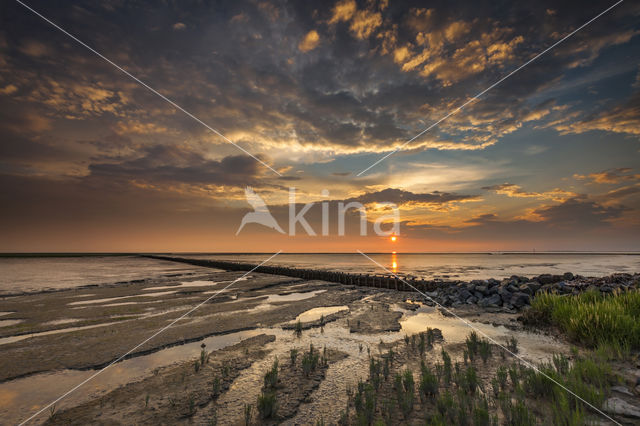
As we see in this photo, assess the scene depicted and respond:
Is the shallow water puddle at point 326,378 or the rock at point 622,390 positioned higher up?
the rock at point 622,390

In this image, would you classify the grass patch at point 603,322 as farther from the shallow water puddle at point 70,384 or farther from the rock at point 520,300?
the shallow water puddle at point 70,384

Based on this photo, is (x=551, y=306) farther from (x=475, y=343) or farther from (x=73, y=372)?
(x=73, y=372)

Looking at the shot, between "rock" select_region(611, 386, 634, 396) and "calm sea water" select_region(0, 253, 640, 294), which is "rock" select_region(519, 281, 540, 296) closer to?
"rock" select_region(611, 386, 634, 396)

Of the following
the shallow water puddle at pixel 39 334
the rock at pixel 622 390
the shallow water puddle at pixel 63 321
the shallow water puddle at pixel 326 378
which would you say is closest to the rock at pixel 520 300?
the shallow water puddle at pixel 326 378

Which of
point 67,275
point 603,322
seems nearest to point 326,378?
point 603,322

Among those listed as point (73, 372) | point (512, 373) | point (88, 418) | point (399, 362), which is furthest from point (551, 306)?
point (73, 372)

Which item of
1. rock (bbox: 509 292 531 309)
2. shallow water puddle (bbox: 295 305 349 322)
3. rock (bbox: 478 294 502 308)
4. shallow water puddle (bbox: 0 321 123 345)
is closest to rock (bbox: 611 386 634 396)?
shallow water puddle (bbox: 295 305 349 322)

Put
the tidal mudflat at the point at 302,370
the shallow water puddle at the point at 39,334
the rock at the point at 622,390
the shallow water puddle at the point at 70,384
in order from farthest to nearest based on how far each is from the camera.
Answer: the shallow water puddle at the point at 39,334
the shallow water puddle at the point at 70,384
the rock at the point at 622,390
the tidal mudflat at the point at 302,370

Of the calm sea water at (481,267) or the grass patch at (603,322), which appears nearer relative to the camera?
→ the grass patch at (603,322)
